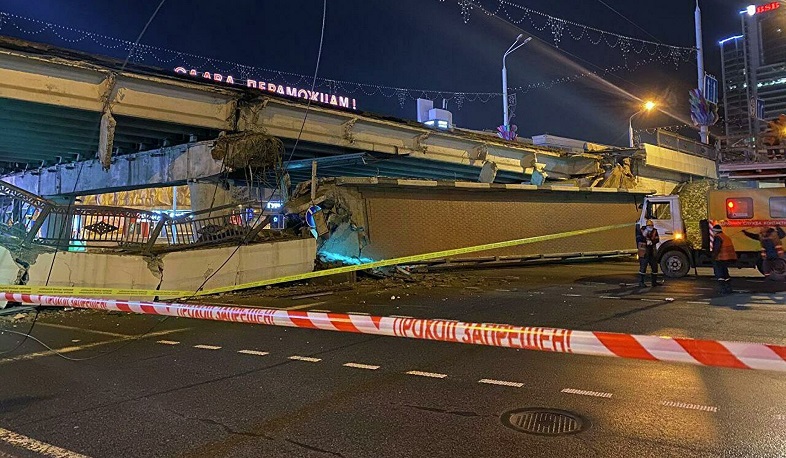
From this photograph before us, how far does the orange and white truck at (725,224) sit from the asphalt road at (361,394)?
6143 millimetres

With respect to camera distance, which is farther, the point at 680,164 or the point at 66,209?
the point at 680,164

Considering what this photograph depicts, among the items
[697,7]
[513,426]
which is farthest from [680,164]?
[513,426]

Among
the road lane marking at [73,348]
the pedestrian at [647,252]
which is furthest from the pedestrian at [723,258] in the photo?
the road lane marking at [73,348]

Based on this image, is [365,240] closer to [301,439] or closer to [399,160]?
[399,160]

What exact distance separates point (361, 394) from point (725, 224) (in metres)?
14.0

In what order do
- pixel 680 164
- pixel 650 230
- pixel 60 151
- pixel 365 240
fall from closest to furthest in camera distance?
pixel 650 230 → pixel 365 240 → pixel 60 151 → pixel 680 164

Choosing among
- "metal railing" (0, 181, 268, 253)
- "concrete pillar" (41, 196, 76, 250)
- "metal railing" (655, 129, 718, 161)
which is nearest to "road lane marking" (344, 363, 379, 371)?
"metal railing" (0, 181, 268, 253)

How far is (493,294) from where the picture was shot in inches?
489

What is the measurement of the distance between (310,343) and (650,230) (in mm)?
10382

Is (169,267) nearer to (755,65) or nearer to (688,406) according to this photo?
(688,406)

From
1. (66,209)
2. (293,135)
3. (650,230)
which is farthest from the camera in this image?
(293,135)

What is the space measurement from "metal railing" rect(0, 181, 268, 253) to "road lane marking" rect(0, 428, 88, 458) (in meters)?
8.09

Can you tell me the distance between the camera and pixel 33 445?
3928 millimetres

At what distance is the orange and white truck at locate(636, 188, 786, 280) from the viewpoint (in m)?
14.3
